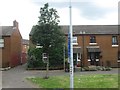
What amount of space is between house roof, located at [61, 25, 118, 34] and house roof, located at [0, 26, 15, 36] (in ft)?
27.2

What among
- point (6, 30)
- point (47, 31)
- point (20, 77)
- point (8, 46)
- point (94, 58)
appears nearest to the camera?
point (47, 31)

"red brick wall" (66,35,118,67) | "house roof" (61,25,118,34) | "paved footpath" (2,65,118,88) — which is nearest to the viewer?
"paved footpath" (2,65,118,88)

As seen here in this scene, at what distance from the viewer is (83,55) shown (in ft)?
150

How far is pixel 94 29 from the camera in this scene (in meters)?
47.1

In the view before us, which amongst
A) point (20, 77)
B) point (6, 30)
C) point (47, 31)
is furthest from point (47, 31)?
point (6, 30)

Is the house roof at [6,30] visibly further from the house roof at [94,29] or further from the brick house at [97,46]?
the brick house at [97,46]

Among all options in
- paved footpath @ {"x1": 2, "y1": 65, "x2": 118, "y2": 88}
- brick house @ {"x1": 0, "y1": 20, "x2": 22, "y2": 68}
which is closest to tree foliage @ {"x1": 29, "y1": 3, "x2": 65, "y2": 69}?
paved footpath @ {"x1": 2, "y1": 65, "x2": 118, "y2": 88}

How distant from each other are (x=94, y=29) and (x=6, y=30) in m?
13.7

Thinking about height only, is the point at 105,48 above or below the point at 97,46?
below

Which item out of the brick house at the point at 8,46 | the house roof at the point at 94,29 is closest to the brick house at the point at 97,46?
the house roof at the point at 94,29

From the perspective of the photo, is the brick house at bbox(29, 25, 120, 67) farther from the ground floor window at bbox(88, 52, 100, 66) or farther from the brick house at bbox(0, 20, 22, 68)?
the brick house at bbox(0, 20, 22, 68)

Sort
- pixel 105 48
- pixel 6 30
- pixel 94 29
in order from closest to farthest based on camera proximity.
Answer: pixel 105 48, pixel 94 29, pixel 6 30

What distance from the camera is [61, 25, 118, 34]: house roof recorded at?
45.8 m

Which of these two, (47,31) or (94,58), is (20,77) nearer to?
Answer: (47,31)
